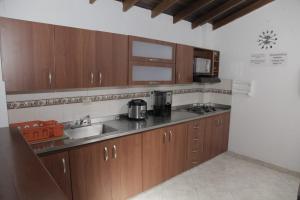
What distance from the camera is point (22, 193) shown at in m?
0.70

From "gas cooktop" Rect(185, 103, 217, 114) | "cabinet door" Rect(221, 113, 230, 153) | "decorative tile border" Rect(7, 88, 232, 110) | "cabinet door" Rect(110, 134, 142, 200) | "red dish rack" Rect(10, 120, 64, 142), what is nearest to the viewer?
"red dish rack" Rect(10, 120, 64, 142)

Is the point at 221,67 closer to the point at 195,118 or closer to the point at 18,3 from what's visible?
the point at 195,118

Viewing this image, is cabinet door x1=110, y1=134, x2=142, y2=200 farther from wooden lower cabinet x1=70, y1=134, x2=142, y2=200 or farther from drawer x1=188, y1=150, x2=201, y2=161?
drawer x1=188, y1=150, x2=201, y2=161

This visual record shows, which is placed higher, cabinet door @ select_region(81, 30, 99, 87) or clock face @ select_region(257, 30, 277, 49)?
clock face @ select_region(257, 30, 277, 49)

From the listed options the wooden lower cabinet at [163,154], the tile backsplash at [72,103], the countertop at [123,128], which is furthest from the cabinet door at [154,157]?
the tile backsplash at [72,103]

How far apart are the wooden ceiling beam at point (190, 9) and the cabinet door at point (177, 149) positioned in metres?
1.63

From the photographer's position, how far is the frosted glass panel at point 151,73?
244cm

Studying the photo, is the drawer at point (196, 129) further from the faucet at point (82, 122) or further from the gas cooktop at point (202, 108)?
the faucet at point (82, 122)

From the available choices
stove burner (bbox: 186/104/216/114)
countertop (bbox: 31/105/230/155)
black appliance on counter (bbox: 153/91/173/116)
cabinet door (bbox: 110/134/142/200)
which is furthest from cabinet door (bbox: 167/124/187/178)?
stove burner (bbox: 186/104/216/114)

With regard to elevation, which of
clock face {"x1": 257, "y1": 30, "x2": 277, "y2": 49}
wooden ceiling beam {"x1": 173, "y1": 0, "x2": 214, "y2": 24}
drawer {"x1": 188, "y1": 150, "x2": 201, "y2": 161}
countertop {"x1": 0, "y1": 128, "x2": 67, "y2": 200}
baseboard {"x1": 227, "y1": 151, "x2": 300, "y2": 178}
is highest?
wooden ceiling beam {"x1": 173, "y1": 0, "x2": 214, "y2": 24}

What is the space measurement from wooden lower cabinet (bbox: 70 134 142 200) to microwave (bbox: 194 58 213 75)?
1675 millimetres

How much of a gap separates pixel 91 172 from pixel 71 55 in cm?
113

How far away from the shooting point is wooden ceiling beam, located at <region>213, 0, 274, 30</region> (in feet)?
9.70

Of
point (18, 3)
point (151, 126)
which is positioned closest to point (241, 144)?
point (151, 126)
